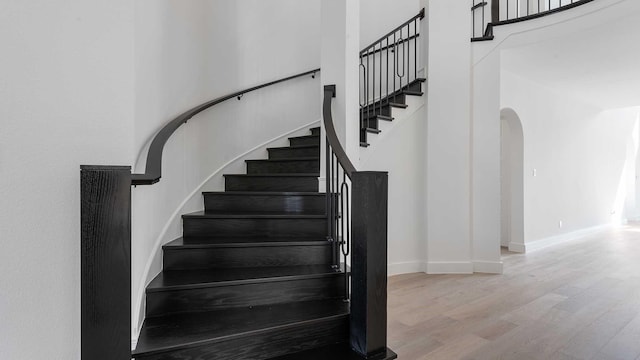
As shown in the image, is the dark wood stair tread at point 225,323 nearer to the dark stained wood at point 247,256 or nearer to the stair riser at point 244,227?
the dark stained wood at point 247,256

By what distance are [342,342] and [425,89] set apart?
3.04 meters

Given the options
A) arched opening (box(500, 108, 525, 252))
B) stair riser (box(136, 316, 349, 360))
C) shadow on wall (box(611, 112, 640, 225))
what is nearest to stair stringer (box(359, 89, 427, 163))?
arched opening (box(500, 108, 525, 252))

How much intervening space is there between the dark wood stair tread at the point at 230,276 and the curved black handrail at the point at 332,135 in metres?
0.72

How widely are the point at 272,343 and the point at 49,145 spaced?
4.22ft

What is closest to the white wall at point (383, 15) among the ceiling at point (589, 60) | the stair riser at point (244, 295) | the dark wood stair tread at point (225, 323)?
the ceiling at point (589, 60)

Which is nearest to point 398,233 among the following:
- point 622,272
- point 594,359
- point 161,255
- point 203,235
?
point 594,359

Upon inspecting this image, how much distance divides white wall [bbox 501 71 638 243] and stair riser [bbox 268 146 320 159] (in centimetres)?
295

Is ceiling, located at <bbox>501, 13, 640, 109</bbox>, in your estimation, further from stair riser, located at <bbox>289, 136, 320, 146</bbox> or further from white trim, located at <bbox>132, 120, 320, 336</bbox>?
white trim, located at <bbox>132, 120, 320, 336</bbox>

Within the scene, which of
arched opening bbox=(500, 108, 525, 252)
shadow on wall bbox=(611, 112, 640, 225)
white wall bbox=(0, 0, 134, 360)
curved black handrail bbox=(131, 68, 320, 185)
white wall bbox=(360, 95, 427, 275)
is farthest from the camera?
shadow on wall bbox=(611, 112, 640, 225)

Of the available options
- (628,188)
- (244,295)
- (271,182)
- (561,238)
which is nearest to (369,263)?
(244,295)

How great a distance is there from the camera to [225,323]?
1.66 meters

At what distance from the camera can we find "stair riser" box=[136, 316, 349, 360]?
1468 millimetres

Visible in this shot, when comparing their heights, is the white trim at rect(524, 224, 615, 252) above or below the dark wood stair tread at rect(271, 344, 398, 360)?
below

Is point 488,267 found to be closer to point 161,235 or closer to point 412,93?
point 412,93
